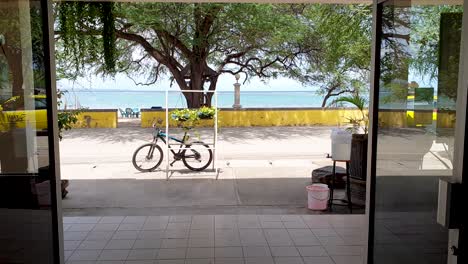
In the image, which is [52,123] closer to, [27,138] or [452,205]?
[27,138]

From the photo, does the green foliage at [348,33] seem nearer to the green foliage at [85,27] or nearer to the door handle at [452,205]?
the green foliage at [85,27]

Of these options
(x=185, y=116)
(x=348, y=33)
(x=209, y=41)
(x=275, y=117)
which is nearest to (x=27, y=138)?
(x=185, y=116)

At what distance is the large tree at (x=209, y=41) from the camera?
9250mm

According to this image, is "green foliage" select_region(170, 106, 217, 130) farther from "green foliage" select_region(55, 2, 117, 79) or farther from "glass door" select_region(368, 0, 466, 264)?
"glass door" select_region(368, 0, 466, 264)

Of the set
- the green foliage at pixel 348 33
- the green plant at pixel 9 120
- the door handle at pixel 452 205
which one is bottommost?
the door handle at pixel 452 205

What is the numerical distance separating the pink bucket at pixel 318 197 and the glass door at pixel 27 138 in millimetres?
2875

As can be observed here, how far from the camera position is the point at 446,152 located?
1.49m

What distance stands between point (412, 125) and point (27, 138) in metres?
1.75

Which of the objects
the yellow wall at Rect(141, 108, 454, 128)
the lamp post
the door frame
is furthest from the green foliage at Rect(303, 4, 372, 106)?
the door frame

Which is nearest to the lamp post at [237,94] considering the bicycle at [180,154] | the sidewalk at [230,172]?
the sidewalk at [230,172]

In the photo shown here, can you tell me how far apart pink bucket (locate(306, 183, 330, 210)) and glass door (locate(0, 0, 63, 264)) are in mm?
2875

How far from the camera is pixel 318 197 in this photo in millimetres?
4379

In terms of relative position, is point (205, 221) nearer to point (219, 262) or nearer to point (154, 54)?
point (219, 262)

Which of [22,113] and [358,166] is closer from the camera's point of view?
[22,113]
